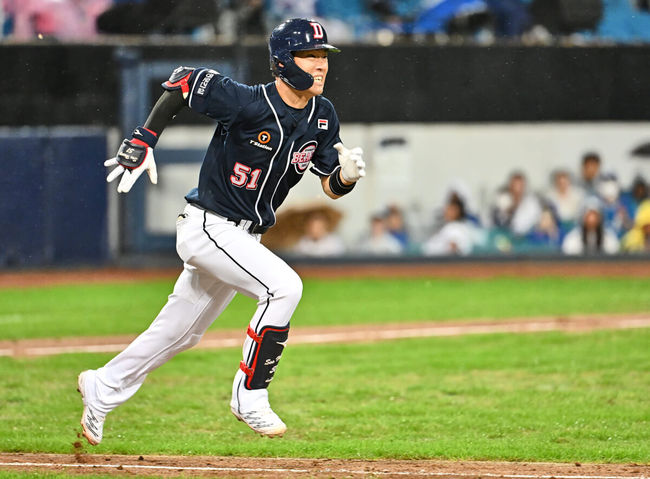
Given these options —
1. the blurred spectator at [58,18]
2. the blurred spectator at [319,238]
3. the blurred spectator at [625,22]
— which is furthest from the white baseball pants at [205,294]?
the blurred spectator at [625,22]

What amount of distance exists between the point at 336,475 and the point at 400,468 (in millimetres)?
413

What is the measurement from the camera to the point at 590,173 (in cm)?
1703

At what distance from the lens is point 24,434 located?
20.7 ft

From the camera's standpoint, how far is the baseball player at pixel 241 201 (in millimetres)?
5137

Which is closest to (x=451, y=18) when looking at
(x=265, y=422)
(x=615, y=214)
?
(x=615, y=214)

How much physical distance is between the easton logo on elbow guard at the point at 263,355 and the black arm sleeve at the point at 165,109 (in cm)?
113

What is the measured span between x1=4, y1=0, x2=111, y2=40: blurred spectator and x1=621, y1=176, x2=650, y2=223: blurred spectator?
8.53 meters

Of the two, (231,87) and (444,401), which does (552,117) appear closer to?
(444,401)

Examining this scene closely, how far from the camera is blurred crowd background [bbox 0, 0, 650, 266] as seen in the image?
15.3 m

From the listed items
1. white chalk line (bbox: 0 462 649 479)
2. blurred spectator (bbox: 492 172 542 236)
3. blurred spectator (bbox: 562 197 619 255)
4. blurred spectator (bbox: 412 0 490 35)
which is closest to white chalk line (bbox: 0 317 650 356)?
white chalk line (bbox: 0 462 649 479)

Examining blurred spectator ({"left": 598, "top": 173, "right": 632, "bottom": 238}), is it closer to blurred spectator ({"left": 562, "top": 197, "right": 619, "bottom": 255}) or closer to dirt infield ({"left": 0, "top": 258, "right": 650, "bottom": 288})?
blurred spectator ({"left": 562, "top": 197, "right": 619, "bottom": 255})

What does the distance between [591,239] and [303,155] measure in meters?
11.9

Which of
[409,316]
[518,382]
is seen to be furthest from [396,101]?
[518,382]

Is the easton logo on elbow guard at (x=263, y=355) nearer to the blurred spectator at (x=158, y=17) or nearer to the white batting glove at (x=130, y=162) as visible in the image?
the white batting glove at (x=130, y=162)
